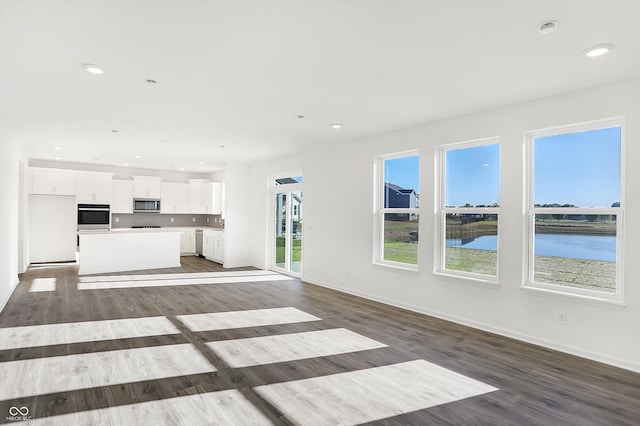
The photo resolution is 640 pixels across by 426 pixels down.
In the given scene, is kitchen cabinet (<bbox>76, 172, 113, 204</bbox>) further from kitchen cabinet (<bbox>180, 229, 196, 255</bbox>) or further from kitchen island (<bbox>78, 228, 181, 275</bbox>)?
kitchen cabinet (<bbox>180, 229, 196, 255</bbox>)

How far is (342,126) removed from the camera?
17.5 ft

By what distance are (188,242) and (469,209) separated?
30.0ft

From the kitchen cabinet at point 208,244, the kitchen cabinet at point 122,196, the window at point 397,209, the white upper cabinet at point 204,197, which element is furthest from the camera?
the white upper cabinet at point 204,197

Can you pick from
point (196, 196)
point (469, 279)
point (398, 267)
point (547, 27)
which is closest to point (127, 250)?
point (196, 196)

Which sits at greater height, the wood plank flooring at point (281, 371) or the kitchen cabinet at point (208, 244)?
the kitchen cabinet at point (208, 244)

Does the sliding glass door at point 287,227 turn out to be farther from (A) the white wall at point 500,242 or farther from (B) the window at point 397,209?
(B) the window at point 397,209

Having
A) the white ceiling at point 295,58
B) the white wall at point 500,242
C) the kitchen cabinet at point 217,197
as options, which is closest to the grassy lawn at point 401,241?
the white wall at point 500,242

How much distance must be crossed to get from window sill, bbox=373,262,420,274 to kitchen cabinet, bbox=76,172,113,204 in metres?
7.82

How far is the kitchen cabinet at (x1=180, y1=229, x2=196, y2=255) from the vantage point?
11359 mm

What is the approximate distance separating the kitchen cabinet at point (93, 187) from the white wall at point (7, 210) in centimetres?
303

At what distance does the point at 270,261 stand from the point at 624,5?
25.5 ft

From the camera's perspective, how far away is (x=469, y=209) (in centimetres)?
474

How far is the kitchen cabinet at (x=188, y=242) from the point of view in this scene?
1136 centimetres

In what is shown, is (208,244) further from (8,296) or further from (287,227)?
(8,296)
